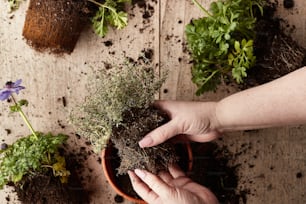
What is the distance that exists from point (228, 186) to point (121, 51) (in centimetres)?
61

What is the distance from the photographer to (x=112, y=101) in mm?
1404

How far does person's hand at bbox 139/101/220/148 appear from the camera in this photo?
1431 mm

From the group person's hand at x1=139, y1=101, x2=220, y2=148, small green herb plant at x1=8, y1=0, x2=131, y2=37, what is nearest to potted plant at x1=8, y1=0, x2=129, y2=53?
small green herb plant at x1=8, y1=0, x2=131, y2=37

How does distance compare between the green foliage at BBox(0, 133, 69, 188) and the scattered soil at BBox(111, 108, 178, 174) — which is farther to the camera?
the green foliage at BBox(0, 133, 69, 188)

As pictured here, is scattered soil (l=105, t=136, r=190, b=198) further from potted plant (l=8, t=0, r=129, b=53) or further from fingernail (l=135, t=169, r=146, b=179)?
potted plant (l=8, t=0, r=129, b=53)

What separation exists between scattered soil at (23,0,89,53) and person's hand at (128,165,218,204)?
0.52 meters

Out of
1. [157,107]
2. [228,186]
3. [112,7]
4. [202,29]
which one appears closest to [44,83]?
[112,7]

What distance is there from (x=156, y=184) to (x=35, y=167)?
41cm

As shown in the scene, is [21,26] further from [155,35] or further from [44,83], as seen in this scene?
[155,35]

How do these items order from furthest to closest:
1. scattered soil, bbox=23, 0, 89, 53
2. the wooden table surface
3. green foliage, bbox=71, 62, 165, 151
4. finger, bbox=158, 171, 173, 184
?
1. the wooden table surface
2. scattered soil, bbox=23, 0, 89, 53
3. finger, bbox=158, 171, 173, 184
4. green foliage, bbox=71, 62, 165, 151

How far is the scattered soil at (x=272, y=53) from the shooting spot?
1618 mm

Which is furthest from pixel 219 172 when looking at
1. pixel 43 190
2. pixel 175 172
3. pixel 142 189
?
pixel 43 190

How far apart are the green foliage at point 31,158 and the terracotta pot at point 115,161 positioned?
0.56 feet

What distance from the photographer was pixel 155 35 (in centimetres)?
176
